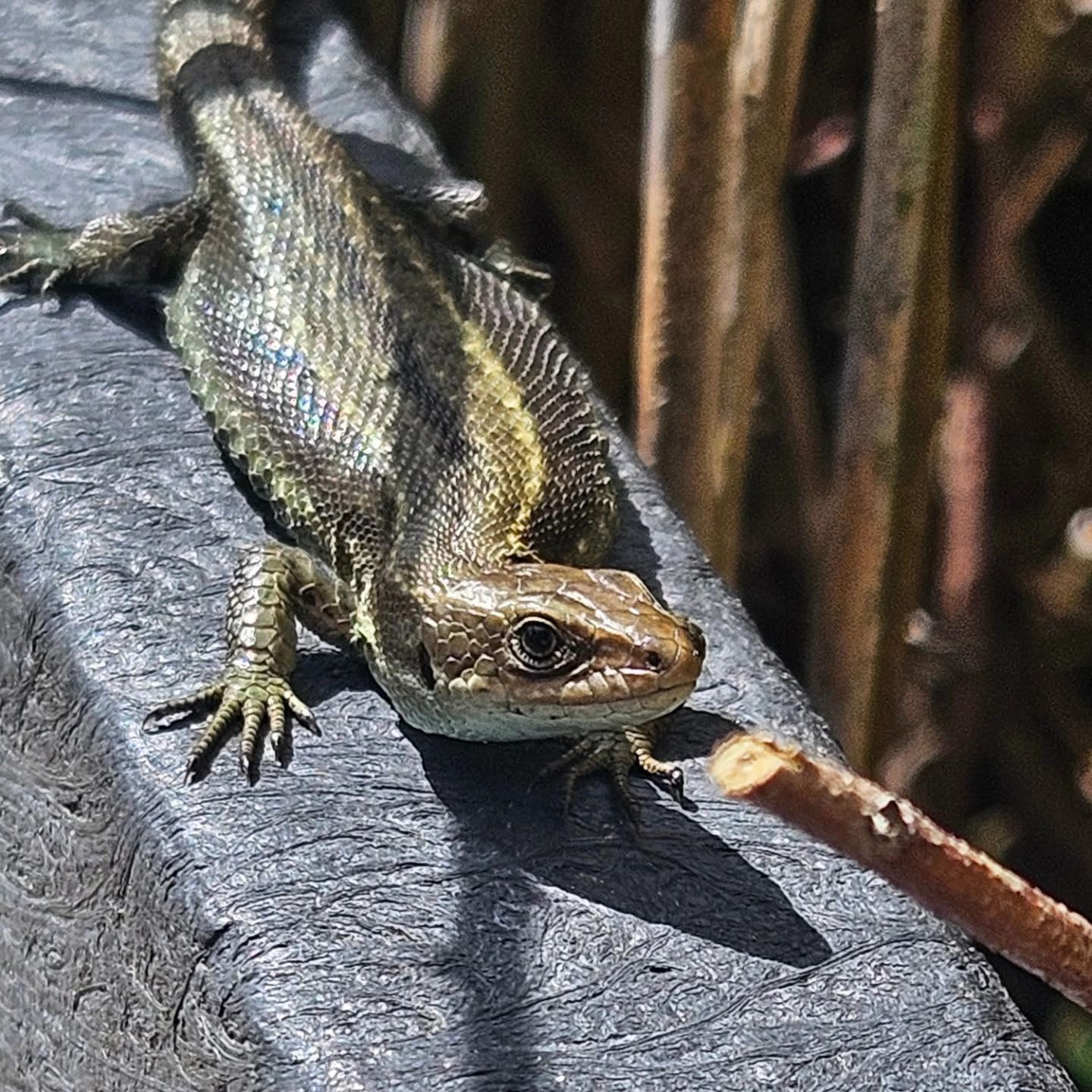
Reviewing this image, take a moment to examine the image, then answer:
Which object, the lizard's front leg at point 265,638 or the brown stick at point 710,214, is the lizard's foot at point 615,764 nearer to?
the lizard's front leg at point 265,638

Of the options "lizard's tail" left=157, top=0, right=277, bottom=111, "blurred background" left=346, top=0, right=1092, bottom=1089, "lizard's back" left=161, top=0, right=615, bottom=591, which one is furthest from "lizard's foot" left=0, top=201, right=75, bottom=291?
"blurred background" left=346, top=0, right=1092, bottom=1089

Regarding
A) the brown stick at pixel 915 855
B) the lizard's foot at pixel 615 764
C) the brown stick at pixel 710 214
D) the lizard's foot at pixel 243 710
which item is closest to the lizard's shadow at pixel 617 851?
the lizard's foot at pixel 615 764

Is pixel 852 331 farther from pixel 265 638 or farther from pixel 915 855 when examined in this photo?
pixel 915 855

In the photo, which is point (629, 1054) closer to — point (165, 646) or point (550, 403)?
point (165, 646)

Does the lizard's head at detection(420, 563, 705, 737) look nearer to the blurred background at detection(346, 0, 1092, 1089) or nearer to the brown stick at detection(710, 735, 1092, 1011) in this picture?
the blurred background at detection(346, 0, 1092, 1089)

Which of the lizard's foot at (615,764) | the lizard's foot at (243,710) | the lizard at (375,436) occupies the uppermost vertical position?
the lizard at (375,436)

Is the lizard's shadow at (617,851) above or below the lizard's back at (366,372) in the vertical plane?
below

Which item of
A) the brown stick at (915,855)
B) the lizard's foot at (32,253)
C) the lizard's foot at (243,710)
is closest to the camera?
the brown stick at (915,855)

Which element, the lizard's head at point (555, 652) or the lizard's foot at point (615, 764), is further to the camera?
the lizard's foot at point (615, 764)
